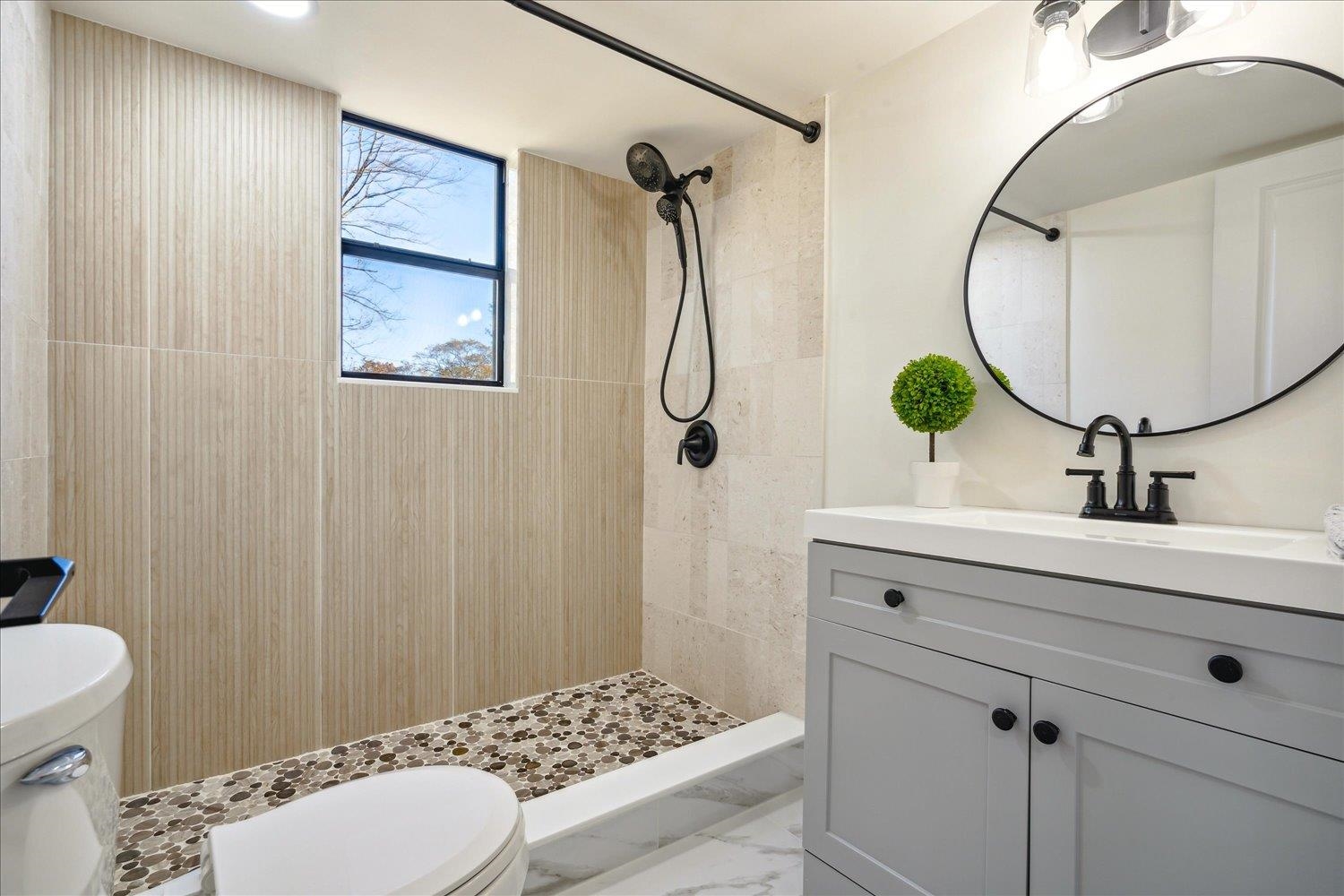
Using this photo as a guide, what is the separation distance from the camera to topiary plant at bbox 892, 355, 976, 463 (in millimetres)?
1632

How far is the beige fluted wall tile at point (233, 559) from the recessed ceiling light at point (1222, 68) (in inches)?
97.8

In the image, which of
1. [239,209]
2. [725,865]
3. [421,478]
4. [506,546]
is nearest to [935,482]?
[725,865]

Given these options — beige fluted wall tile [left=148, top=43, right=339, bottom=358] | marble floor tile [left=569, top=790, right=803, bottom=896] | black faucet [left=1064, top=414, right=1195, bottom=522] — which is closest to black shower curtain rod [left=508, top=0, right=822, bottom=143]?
beige fluted wall tile [left=148, top=43, right=339, bottom=358]

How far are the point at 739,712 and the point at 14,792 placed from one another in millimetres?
2097

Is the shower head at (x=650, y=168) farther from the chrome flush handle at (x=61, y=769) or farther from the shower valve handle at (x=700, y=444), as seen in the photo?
the chrome flush handle at (x=61, y=769)

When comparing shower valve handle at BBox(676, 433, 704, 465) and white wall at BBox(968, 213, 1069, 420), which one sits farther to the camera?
shower valve handle at BBox(676, 433, 704, 465)

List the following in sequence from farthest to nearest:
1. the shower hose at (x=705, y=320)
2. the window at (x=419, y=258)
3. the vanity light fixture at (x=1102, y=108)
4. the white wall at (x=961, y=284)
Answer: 1. the shower hose at (x=705, y=320)
2. the window at (x=419, y=258)
3. the vanity light fixture at (x=1102, y=108)
4. the white wall at (x=961, y=284)

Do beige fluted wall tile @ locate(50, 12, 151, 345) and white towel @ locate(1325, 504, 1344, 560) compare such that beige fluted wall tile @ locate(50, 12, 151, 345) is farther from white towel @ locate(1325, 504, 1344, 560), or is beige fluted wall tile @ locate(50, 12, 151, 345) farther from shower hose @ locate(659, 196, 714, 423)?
white towel @ locate(1325, 504, 1344, 560)

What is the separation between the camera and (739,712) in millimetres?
2391

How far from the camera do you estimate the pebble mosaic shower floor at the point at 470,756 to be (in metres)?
1.63

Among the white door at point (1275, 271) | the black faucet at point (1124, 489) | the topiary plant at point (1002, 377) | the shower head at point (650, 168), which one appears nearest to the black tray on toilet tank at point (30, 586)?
the black faucet at point (1124, 489)

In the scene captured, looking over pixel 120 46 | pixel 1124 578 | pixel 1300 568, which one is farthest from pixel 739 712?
pixel 120 46

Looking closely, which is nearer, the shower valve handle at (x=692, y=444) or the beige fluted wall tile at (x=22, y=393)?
the beige fluted wall tile at (x=22, y=393)

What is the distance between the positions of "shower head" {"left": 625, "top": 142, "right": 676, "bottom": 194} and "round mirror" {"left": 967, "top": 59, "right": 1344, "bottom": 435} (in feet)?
3.98
